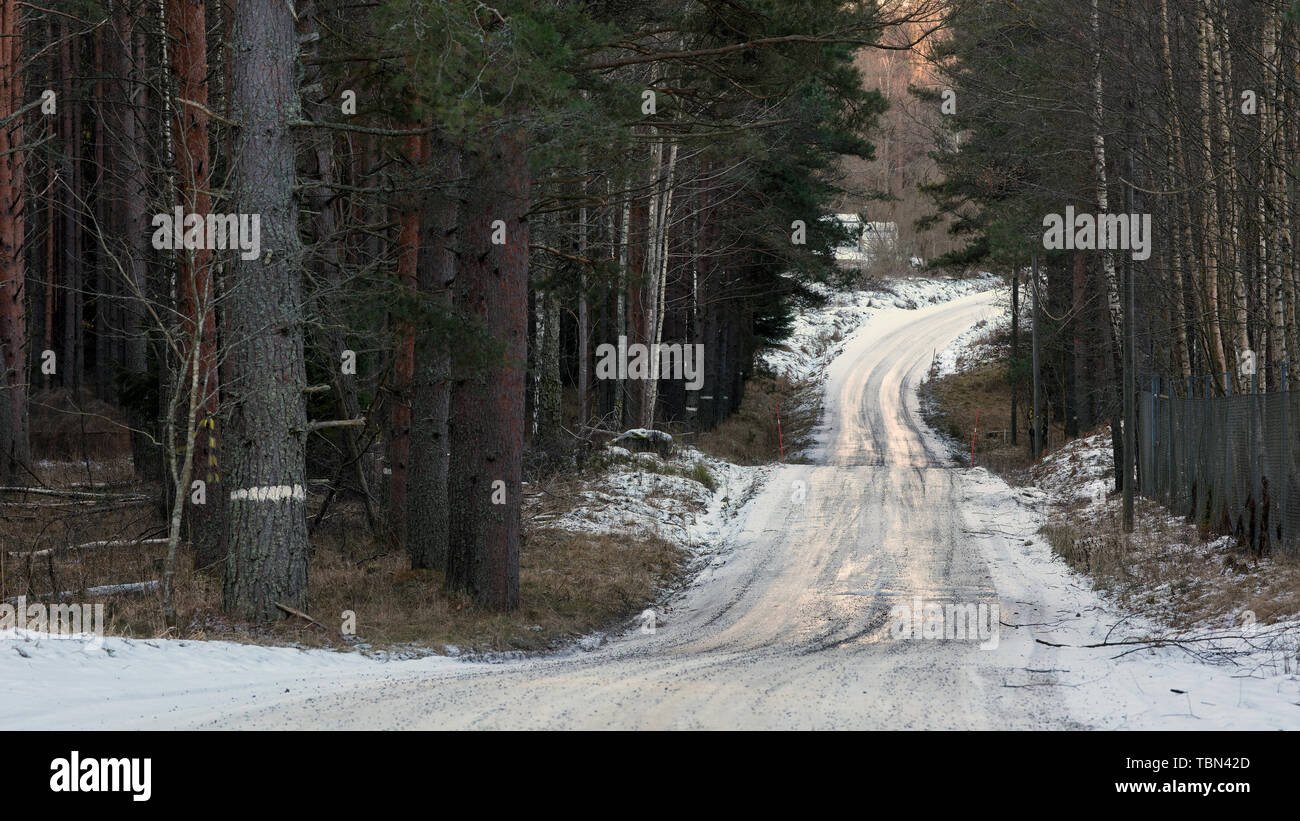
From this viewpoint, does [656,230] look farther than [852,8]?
Yes

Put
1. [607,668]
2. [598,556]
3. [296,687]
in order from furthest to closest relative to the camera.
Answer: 1. [598,556]
2. [607,668]
3. [296,687]

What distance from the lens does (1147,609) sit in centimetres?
1299

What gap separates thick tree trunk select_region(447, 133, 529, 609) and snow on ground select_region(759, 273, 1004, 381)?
3514 centimetres

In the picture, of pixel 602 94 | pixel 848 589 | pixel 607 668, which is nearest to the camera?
pixel 607 668

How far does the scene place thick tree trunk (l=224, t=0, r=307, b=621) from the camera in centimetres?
1020

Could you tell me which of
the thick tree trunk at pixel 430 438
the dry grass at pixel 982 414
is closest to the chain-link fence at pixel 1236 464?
the dry grass at pixel 982 414

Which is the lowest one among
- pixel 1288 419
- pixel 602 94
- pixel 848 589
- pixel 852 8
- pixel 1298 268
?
pixel 848 589

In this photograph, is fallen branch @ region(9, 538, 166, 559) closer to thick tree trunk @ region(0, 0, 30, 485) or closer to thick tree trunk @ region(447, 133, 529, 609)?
thick tree trunk @ region(0, 0, 30, 485)

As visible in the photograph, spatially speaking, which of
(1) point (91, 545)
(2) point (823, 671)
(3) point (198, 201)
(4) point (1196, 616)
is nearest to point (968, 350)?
(4) point (1196, 616)

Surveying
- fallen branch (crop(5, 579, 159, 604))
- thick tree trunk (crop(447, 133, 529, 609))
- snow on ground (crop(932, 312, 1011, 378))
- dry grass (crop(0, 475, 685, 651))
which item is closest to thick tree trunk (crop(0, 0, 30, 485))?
dry grass (crop(0, 475, 685, 651))

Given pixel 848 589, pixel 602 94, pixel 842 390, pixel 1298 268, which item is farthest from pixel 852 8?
Result: pixel 842 390

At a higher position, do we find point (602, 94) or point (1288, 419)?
point (602, 94)

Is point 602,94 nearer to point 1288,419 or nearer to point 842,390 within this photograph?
point 1288,419

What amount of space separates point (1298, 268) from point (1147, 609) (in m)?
5.09
